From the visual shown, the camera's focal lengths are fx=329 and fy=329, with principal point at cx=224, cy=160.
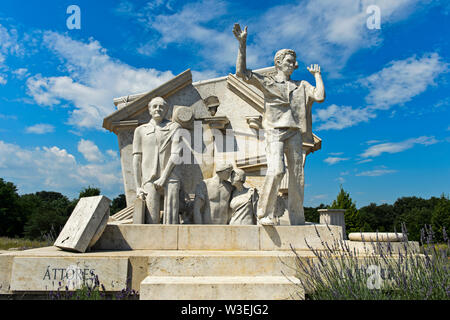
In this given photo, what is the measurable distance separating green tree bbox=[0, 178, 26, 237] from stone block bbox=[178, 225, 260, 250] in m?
31.0

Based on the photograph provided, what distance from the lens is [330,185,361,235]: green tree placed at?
890 inches

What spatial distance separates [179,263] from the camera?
177 inches

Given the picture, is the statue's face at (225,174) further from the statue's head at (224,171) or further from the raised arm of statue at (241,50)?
the raised arm of statue at (241,50)

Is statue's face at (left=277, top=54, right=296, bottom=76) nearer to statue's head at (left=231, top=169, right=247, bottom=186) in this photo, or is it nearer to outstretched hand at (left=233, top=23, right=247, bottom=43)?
outstretched hand at (left=233, top=23, right=247, bottom=43)

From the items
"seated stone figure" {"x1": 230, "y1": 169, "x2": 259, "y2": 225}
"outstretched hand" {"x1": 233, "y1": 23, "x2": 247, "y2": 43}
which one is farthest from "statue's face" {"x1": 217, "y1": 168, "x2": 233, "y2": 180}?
"outstretched hand" {"x1": 233, "y1": 23, "x2": 247, "y2": 43}

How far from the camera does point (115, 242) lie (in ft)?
17.7

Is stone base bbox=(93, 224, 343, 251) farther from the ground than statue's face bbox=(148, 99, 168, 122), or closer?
closer

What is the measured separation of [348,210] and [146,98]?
18.3 m

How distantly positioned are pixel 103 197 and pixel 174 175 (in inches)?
60.5

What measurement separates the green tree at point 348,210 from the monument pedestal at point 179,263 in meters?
18.4

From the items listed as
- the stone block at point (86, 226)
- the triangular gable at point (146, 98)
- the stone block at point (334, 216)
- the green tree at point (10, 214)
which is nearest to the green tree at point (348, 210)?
the stone block at point (334, 216)

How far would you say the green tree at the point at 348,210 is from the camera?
890 inches

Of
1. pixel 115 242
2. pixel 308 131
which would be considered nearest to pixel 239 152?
pixel 308 131
